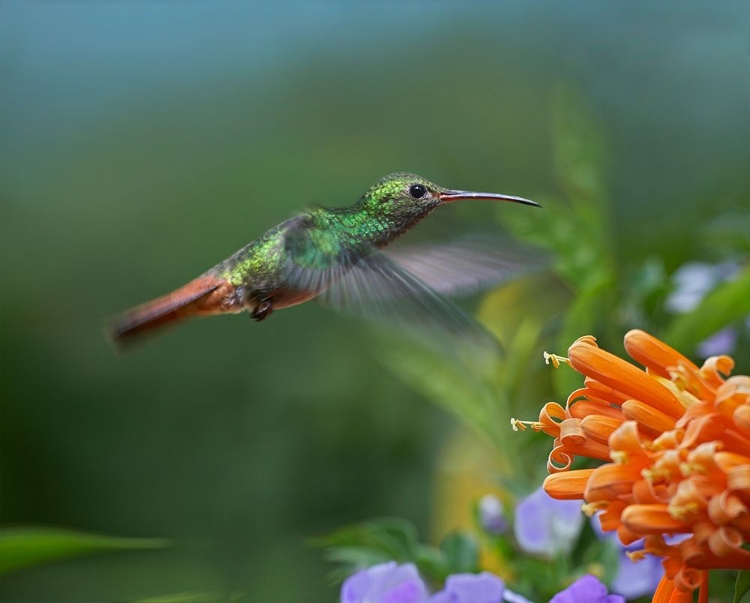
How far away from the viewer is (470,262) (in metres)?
1.16

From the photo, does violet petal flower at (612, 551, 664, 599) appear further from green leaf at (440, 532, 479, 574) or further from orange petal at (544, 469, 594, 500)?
orange petal at (544, 469, 594, 500)

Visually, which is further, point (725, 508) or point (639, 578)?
point (639, 578)

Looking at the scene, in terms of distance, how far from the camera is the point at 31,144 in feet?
12.4

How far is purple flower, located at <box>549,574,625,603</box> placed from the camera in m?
0.78

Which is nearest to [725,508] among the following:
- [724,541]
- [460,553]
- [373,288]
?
[724,541]

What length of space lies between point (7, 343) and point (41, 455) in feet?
1.31

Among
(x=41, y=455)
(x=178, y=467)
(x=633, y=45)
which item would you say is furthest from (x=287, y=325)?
(x=633, y=45)

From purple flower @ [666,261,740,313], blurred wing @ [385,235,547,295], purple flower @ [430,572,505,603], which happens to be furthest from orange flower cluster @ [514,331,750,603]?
purple flower @ [666,261,740,313]

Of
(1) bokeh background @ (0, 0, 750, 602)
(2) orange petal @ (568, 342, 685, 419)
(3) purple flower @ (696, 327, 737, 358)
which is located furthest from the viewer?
(1) bokeh background @ (0, 0, 750, 602)

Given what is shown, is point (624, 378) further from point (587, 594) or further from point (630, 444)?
point (587, 594)

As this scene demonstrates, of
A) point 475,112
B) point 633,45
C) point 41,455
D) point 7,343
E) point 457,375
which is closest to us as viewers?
point 457,375

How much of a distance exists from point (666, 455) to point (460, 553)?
35cm

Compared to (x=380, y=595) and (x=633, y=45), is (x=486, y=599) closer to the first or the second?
(x=380, y=595)

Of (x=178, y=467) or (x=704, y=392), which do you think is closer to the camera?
(x=704, y=392)
